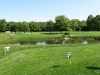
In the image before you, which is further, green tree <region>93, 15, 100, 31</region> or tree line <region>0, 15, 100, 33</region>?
green tree <region>93, 15, 100, 31</region>

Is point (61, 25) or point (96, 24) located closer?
point (61, 25)

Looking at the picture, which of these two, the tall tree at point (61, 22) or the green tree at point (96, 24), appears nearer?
the tall tree at point (61, 22)

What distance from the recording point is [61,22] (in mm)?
118062

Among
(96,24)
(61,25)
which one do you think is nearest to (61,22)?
(61,25)

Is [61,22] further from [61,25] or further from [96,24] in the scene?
[96,24]

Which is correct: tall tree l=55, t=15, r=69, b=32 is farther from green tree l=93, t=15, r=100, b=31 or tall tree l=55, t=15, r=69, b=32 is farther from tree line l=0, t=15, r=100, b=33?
green tree l=93, t=15, r=100, b=31

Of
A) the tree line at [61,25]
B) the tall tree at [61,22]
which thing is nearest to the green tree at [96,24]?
the tree line at [61,25]

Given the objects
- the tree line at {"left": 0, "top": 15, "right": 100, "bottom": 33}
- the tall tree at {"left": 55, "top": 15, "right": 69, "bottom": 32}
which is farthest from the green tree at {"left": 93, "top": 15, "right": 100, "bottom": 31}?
the tall tree at {"left": 55, "top": 15, "right": 69, "bottom": 32}

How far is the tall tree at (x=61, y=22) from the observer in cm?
11688

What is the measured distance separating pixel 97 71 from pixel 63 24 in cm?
9935

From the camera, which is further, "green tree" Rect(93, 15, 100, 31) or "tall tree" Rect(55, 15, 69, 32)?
"green tree" Rect(93, 15, 100, 31)

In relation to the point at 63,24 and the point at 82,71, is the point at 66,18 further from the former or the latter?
the point at 82,71

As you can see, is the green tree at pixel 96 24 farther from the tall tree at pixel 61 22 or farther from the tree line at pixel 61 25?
the tall tree at pixel 61 22

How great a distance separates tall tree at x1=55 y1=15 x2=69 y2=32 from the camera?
116875mm
